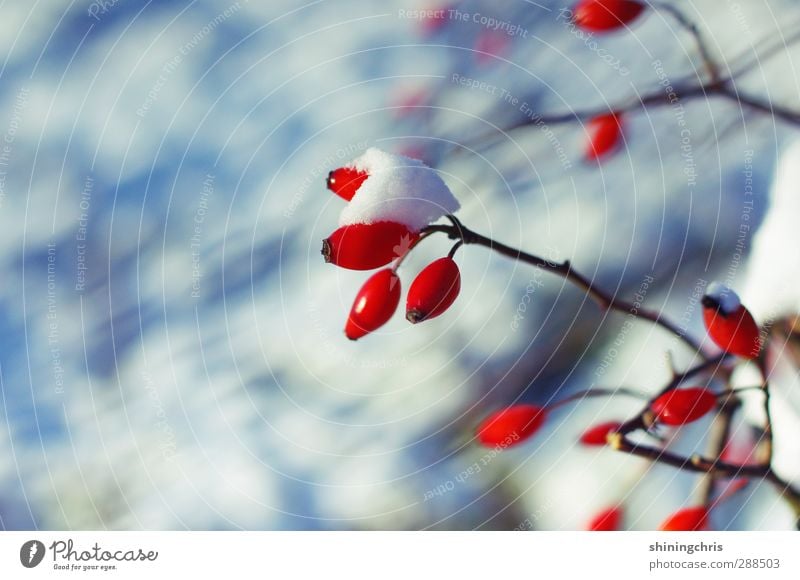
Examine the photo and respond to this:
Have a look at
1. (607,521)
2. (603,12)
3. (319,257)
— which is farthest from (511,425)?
(603,12)

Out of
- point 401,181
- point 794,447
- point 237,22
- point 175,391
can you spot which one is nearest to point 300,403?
point 175,391

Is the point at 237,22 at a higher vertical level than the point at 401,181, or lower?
higher

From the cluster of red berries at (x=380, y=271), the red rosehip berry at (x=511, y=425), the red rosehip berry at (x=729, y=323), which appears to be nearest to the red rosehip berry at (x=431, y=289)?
the cluster of red berries at (x=380, y=271)

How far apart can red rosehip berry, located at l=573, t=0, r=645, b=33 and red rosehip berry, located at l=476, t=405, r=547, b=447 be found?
1.10 feet

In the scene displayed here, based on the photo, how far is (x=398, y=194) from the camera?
0.59 m

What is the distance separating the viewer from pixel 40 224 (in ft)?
2.02

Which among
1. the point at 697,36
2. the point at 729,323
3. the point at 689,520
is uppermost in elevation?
the point at 697,36

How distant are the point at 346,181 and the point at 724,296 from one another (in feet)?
1.10

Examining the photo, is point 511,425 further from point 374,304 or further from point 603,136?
point 603,136

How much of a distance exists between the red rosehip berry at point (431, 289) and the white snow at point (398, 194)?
4cm

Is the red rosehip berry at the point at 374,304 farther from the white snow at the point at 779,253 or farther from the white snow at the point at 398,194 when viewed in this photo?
the white snow at the point at 779,253

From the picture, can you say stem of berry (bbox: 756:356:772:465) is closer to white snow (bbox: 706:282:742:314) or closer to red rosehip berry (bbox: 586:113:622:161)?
white snow (bbox: 706:282:742:314)

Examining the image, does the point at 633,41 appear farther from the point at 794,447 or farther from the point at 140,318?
the point at 140,318
